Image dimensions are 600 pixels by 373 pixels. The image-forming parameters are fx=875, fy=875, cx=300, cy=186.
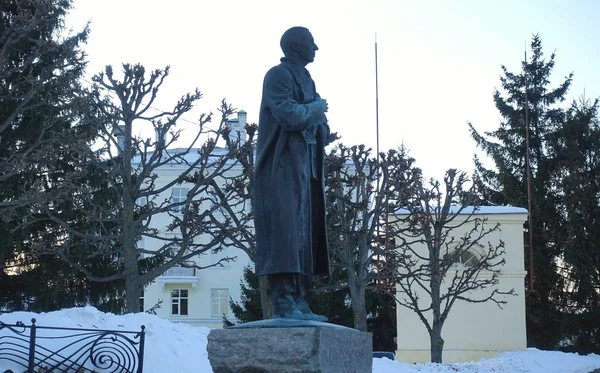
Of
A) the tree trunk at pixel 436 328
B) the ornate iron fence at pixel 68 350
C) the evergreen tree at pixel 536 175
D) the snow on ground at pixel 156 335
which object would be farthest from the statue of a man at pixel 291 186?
the evergreen tree at pixel 536 175

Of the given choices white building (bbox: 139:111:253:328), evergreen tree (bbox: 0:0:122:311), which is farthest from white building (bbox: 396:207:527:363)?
white building (bbox: 139:111:253:328)

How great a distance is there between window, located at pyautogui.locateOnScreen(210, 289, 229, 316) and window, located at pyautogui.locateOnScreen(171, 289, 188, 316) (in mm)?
1470

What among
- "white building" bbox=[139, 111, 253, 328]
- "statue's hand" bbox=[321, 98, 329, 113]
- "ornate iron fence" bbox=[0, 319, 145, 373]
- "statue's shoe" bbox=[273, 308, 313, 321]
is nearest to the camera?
"statue's shoe" bbox=[273, 308, 313, 321]

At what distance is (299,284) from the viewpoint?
7113 mm

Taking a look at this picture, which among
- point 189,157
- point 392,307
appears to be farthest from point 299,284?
point 189,157

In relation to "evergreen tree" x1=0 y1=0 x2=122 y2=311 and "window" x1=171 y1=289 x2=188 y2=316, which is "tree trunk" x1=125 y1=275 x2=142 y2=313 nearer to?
"evergreen tree" x1=0 y1=0 x2=122 y2=311

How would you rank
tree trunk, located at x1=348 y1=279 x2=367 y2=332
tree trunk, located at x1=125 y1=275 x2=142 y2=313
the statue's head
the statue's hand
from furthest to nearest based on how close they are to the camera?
tree trunk, located at x1=348 y1=279 x2=367 y2=332 < tree trunk, located at x1=125 y1=275 x2=142 y2=313 < the statue's head < the statue's hand

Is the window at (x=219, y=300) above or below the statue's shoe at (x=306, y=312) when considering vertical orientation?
below

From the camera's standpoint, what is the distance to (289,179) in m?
7.13

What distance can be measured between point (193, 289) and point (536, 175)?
19630 mm

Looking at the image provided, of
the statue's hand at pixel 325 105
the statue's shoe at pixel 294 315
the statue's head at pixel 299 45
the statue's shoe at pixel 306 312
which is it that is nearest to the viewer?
the statue's shoe at pixel 294 315

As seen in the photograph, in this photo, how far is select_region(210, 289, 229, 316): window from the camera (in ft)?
160

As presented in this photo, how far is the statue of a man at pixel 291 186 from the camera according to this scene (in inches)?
276

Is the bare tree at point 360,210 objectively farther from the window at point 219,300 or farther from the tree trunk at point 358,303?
the window at point 219,300
